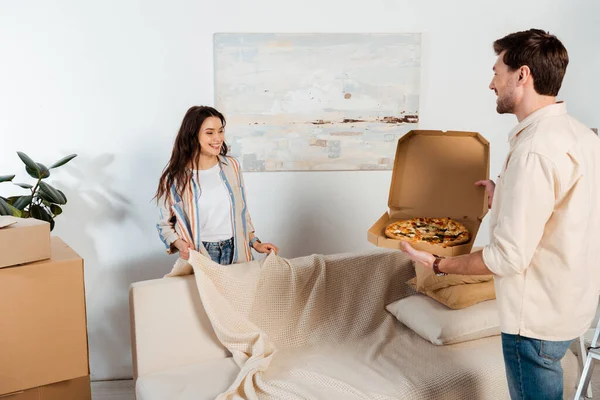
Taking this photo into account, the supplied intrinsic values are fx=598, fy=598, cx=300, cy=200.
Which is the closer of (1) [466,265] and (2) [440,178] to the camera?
(1) [466,265]

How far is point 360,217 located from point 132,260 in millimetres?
1217

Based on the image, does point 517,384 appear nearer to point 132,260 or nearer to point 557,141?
point 557,141

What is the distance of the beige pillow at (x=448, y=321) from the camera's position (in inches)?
93.0

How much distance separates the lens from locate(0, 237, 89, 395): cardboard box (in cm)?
209

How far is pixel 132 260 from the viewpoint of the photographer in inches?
120

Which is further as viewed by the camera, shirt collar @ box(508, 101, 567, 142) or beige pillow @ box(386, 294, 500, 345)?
beige pillow @ box(386, 294, 500, 345)

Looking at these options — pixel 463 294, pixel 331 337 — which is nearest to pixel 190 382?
pixel 331 337

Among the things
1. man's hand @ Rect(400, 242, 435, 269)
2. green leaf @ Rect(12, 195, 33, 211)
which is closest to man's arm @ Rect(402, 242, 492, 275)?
man's hand @ Rect(400, 242, 435, 269)

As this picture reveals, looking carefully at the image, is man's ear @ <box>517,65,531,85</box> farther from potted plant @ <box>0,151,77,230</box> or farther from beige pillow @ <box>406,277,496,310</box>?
potted plant @ <box>0,151,77,230</box>

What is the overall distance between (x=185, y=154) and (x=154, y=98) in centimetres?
62

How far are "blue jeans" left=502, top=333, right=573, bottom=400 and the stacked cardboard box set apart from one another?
1516mm

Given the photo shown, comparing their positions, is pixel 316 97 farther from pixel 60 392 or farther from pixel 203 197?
pixel 60 392

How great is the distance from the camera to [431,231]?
204 centimetres

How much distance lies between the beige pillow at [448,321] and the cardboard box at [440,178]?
0.46m
